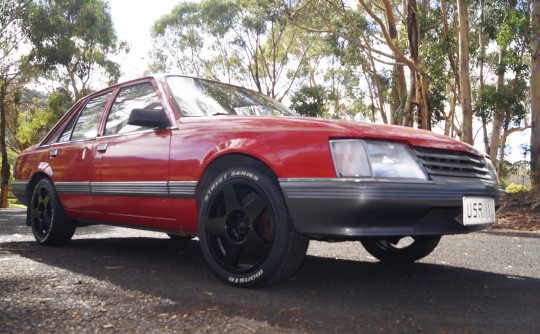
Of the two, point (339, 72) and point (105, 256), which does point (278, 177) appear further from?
point (339, 72)

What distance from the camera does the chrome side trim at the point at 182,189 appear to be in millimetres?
3486

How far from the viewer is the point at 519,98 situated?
706 inches

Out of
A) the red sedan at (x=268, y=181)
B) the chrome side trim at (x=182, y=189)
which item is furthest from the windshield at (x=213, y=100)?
the chrome side trim at (x=182, y=189)

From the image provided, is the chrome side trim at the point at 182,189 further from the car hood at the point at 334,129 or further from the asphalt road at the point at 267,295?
the asphalt road at the point at 267,295

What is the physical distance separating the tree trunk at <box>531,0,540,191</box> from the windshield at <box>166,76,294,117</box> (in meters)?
12.0

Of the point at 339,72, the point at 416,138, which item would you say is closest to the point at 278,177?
the point at 416,138

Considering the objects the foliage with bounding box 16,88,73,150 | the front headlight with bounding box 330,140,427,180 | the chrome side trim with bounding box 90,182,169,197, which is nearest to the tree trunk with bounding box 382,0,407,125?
the chrome side trim with bounding box 90,182,169,197

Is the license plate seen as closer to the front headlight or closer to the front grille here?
the front grille

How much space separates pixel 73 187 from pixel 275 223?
2471mm

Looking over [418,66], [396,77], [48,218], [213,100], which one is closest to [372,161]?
[213,100]

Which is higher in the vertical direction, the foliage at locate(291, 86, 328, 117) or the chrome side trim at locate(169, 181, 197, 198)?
the foliage at locate(291, 86, 328, 117)

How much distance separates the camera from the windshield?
3.87 m

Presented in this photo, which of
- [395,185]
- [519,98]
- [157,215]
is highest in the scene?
[519,98]

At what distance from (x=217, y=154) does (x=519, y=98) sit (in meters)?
17.2
